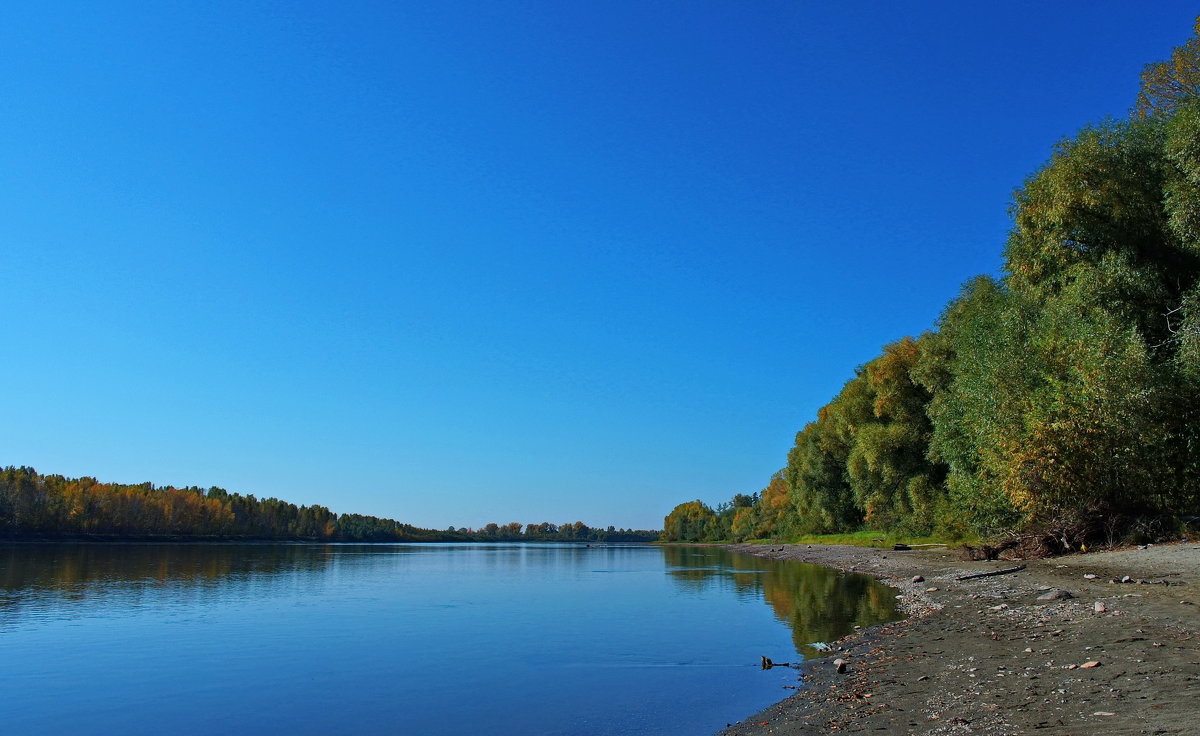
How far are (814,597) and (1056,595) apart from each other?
54.9 feet

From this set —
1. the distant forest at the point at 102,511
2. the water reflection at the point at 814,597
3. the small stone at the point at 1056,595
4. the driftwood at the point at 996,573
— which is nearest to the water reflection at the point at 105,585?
the water reflection at the point at 814,597

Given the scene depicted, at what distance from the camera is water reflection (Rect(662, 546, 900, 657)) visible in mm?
25737

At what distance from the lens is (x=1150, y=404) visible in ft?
88.7

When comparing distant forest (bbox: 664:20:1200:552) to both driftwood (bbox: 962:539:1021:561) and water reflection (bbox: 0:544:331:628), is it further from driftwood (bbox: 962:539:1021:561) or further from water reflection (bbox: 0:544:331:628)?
water reflection (bbox: 0:544:331:628)

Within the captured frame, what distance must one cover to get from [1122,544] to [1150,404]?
6.16 metres

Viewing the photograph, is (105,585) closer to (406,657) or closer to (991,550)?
(406,657)

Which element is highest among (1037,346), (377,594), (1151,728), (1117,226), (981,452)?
(1117,226)

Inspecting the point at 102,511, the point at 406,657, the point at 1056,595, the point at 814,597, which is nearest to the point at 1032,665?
the point at 1056,595

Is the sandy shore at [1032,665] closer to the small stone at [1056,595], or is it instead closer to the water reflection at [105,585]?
the small stone at [1056,595]

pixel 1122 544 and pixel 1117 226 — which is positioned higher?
pixel 1117 226

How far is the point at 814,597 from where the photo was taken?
36469mm

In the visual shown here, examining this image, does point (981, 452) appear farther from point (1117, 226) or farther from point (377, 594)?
point (377, 594)

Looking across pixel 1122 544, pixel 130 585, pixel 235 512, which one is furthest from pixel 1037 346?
pixel 235 512

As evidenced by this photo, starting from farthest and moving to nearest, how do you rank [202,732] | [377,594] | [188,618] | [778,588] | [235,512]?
[235,512], [377,594], [778,588], [188,618], [202,732]
